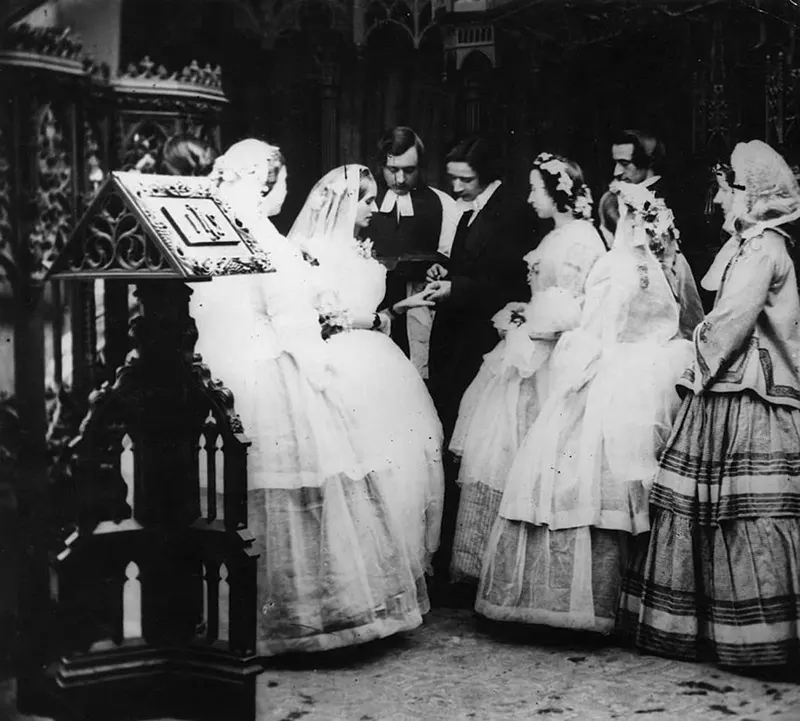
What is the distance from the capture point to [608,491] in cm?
559

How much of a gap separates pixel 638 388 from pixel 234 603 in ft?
6.65

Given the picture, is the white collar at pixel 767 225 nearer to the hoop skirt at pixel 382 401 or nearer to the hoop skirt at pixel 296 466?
the hoop skirt at pixel 382 401

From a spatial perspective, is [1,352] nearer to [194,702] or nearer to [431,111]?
[194,702]

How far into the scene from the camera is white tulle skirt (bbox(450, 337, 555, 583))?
5.75 m

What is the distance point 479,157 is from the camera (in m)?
5.66

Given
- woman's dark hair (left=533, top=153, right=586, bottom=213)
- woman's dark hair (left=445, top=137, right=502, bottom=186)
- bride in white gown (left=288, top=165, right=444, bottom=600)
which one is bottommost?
bride in white gown (left=288, top=165, right=444, bottom=600)

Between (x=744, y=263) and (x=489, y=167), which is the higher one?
Result: (x=489, y=167)

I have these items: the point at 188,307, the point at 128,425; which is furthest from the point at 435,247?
the point at 128,425

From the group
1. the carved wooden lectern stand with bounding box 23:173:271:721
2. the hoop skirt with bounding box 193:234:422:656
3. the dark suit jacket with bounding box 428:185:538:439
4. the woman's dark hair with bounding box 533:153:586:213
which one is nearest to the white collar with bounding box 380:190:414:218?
the dark suit jacket with bounding box 428:185:538:439

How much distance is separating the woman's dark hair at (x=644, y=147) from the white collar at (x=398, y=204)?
96 centimetres

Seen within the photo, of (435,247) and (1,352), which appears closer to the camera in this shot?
(1,352)

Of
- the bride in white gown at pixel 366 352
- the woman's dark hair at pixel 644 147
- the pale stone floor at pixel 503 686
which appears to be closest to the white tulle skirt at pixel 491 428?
the bride in white gown at pixel 366 352

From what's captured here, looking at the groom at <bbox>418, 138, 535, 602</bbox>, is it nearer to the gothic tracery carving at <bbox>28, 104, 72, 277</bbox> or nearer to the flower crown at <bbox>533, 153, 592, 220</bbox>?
the flower crown at <bbox>533, 153, 592, 220</bbox>

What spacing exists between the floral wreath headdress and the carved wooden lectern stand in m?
1.72
